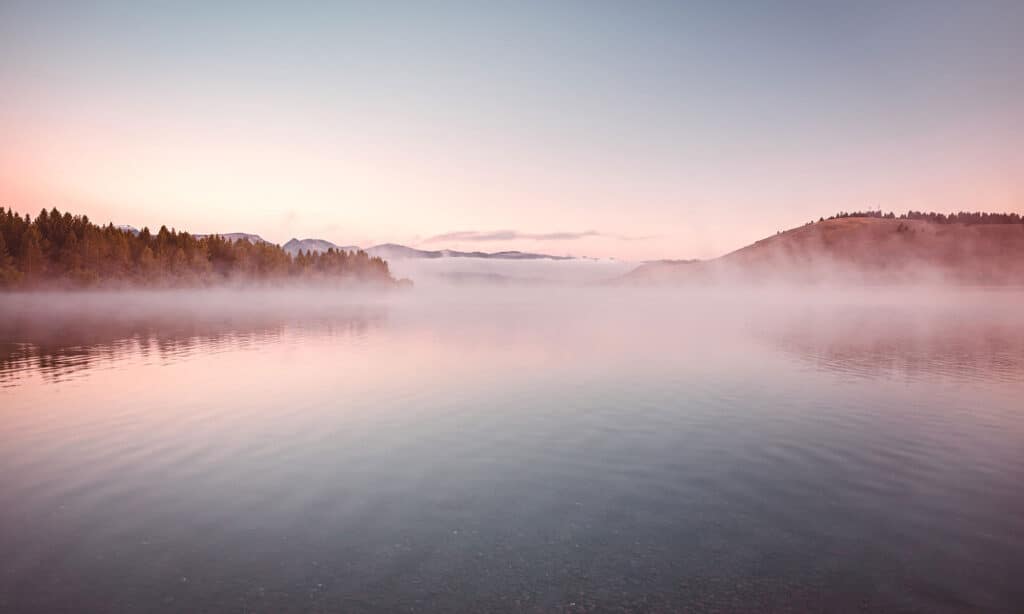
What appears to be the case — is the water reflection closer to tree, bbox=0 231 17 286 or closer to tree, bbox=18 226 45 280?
tree, bbox=0 231 17 286

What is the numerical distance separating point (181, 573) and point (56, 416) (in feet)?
78.4

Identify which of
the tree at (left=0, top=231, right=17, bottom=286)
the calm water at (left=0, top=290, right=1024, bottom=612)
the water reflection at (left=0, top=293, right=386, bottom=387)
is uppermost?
the tree at (left=0, top=231, right=17, bottom=286)

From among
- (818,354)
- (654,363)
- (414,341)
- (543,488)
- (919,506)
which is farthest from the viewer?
(414,341)

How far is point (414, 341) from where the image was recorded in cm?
7206

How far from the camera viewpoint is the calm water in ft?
41.4

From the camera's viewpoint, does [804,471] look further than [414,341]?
No

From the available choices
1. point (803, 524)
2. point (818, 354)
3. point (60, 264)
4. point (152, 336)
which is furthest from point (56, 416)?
point (60, 264)

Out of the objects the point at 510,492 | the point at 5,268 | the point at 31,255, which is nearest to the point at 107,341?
the point at 510,492

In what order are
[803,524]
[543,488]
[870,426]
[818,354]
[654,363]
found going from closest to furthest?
[803,524] → [543,488] → [870,426] → [654,363] → [818,354]

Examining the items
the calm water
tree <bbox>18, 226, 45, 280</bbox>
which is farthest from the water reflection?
tree <bbox>18, 226, 45, 280</bbox>

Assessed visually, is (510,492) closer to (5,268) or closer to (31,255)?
(5,268)

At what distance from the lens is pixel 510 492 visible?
18.9m

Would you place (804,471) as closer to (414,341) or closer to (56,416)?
(56,416)

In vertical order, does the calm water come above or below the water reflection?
above
